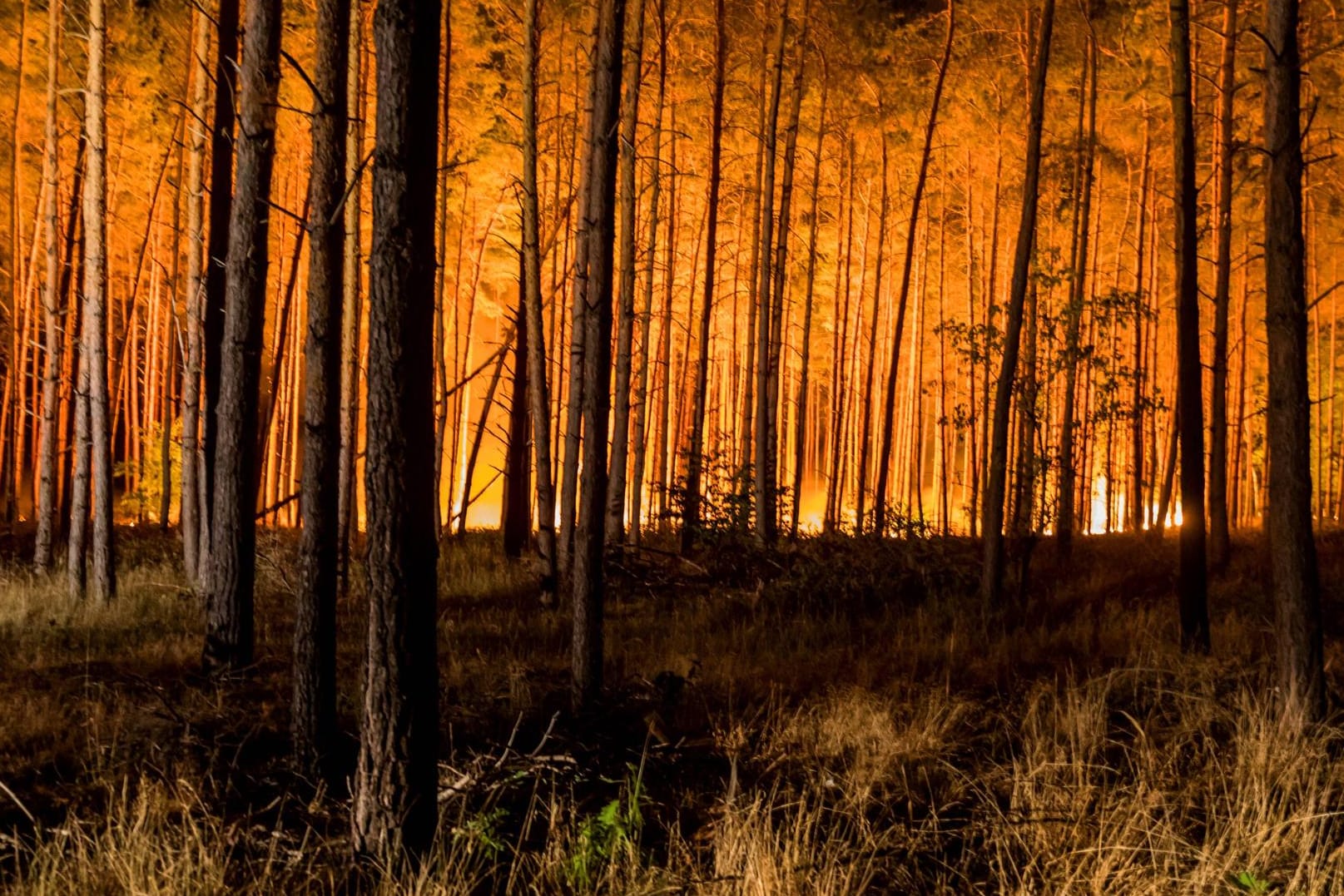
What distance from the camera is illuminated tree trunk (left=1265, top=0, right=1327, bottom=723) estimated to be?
5812 mm

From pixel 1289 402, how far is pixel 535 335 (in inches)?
254

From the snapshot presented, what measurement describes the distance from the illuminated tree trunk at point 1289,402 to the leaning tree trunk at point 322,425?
5538 mm

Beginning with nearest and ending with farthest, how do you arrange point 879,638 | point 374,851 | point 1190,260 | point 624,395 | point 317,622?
1. point 374,851
2. point 317,622
3. point 1190,260
4. point 879,638
5. point 624,395

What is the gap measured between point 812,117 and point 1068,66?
16.5ft

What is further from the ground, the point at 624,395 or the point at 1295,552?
the point at 624,395

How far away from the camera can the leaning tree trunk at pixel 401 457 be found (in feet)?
11.1

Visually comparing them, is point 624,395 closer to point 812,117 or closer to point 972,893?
point 972,893

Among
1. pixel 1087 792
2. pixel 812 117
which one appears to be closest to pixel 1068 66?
pixel 812 117

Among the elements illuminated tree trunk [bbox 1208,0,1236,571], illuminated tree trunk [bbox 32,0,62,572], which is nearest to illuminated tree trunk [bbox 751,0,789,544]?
illuminated tree trunk [bbox 1208,0,1236,571]

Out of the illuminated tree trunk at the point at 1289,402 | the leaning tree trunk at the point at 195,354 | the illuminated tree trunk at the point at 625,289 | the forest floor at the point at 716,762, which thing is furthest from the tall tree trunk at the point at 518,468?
the illuminated tree trunk at the point at 1289,402

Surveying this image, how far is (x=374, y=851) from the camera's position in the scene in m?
3.56

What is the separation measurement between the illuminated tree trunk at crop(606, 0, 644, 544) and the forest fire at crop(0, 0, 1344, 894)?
73mm

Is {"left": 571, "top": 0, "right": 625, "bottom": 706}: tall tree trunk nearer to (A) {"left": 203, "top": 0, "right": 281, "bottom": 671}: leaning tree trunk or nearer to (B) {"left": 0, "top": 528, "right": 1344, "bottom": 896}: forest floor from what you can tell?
(B) {"left": 0, "top": 528, "right": 1344, "bottom": 896}: forest floor

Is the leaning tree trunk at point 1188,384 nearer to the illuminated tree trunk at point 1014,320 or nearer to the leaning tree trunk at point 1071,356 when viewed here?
the illuminated tree trunk at point 1014,320
